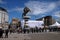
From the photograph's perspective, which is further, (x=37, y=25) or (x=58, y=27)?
(x=58, y=27)

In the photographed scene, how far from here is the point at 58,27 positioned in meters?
41.2

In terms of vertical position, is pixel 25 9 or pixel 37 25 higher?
pixel 25 9

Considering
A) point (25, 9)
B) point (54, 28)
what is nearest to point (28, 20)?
point (25, 9)

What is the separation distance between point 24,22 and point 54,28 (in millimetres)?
8229

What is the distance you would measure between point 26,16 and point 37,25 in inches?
125

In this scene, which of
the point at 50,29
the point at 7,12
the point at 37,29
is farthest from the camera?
the point at 50,29

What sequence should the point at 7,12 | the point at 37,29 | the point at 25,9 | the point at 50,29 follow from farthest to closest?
the point at 50,29, the point at 37,29, the point at 25,9, the point at 7,12

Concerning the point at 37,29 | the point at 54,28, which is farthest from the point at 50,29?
the point at 37,29

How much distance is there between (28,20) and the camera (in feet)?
125

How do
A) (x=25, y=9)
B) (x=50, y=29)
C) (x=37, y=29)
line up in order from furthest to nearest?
(x=50, y=29)
(x=37, y=29)
(x=25, y=9)

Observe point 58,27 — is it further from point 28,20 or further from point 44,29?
point 28,20

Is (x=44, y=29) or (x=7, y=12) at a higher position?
(x=7, y=12)

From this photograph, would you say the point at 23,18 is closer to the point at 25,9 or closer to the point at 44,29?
the point at 25,9

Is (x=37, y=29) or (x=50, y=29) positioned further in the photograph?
(x=50, y=29)
